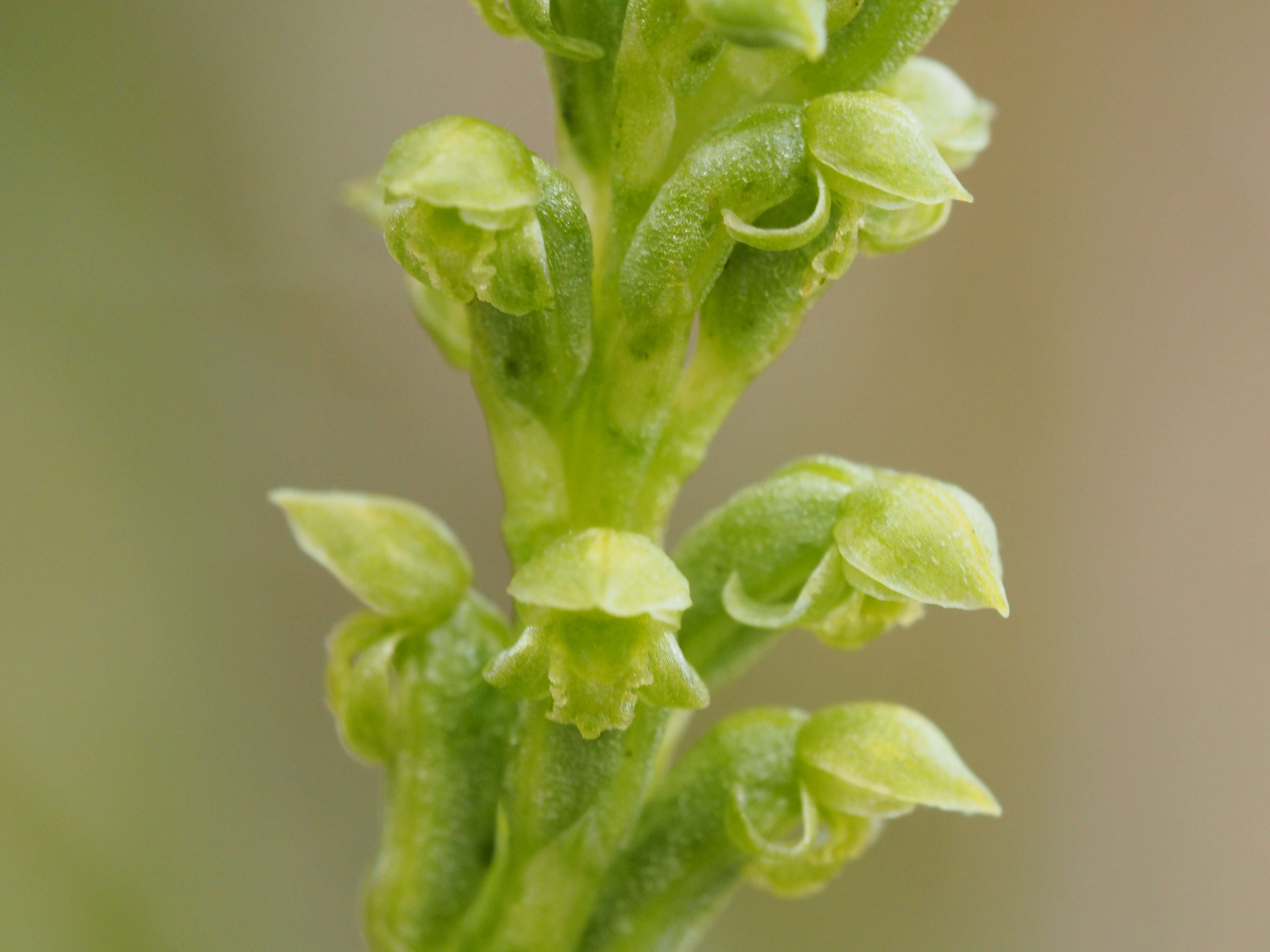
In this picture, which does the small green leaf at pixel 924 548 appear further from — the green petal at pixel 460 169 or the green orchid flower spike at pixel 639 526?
the green petal at pixel 460 169

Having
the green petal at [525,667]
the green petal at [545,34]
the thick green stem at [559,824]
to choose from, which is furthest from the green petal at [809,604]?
the green petal at [545,34]

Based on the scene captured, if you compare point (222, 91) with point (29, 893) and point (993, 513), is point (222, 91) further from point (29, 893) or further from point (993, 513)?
point (993, 513)

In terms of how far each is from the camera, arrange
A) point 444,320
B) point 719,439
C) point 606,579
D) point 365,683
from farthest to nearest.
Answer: point 719,439, point 444,320, point 365,683, point 606,579

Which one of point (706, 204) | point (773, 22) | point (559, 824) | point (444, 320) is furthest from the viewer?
point (444, 320)

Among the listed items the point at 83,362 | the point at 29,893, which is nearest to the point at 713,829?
the point at 29,893

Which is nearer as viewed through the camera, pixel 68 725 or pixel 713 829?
pixel 713 829

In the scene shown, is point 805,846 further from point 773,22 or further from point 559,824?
point 773,22

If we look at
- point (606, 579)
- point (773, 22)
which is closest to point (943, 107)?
point (773, 22)
